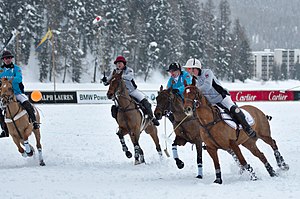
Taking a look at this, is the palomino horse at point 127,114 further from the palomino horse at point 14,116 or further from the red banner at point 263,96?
the red banner at point 263,96

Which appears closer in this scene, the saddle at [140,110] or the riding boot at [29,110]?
the riding boot at [29,110]

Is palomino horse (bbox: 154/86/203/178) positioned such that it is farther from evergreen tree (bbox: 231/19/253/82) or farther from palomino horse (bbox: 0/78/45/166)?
evergreen tree (bbox: 231/19/253/82)

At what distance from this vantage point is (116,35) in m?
63.7

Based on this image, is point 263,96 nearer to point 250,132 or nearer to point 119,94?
point 119,94

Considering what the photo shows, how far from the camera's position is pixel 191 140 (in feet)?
35.3

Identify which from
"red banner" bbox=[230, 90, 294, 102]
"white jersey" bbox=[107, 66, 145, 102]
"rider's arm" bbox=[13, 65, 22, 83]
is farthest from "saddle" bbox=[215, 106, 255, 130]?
"red banner" bbox=[230, 90, 294, 102]

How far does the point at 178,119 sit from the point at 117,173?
1.95 meters

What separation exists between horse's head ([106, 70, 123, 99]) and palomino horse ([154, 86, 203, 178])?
1.42m

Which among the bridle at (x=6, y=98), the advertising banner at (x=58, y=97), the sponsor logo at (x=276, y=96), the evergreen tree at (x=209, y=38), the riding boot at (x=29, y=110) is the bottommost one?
the sponsor logo at (x=276, y=96)

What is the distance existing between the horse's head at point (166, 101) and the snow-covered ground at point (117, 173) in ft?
4.18

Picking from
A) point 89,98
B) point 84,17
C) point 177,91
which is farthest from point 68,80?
point 177,91

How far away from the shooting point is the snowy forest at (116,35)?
2218 inches

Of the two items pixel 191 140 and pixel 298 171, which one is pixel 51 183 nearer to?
pixel 191 140

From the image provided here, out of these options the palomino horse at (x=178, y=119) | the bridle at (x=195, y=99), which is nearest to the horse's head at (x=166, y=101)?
the palomino horse at (x=178, y=119)
